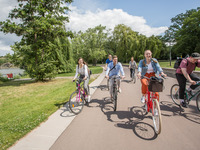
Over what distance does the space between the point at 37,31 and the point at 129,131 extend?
11029mm

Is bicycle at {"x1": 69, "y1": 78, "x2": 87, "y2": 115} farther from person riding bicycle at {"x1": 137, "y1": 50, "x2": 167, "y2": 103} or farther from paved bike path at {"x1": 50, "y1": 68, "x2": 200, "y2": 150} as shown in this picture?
person riding bicycle at {"x1": 137, "y1": 50, "x2": 167, "y2": 103}

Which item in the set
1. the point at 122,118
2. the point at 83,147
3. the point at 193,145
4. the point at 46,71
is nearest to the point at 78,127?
the point at 83,147

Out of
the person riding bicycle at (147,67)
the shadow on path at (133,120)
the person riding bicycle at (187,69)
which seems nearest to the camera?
the shadow on path at (133,120)

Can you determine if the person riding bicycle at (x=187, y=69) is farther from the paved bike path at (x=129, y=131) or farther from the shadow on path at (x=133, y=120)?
the shadow on path at (x=133, y=120)

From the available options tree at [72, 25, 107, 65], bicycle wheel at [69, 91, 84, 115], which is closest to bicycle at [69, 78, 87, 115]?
bicycle wheel at [69, 91, 84, 115]

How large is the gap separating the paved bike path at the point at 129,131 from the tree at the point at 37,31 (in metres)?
9.29

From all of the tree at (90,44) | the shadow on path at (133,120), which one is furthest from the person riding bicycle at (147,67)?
the tree at (90,44)

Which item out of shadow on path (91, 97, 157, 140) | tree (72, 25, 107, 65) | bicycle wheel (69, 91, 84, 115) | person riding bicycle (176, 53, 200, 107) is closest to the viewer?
shadow on path (91, 97, 157, 140)

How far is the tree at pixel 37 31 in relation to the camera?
34.6 ft

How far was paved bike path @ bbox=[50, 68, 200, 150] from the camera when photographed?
2527 mm

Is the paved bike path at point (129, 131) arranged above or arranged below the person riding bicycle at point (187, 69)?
below

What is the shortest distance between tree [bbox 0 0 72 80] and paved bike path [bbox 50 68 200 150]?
9.29m

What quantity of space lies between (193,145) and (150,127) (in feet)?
2.88

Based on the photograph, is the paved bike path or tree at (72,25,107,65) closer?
the paved bike path
